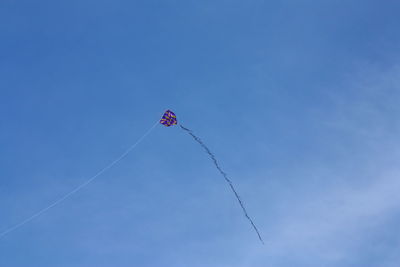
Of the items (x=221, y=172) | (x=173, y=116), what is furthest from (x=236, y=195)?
(x=173, y=116)

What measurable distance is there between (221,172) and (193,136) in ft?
23.1

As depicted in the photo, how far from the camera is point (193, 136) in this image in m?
142

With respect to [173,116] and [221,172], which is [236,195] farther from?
[173,116]

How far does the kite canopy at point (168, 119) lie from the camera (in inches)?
5522

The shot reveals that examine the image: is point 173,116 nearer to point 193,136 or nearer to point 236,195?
point 193,136

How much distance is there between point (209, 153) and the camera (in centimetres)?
14175

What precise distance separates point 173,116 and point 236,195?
14.8 m

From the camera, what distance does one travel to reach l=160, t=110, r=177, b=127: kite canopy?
140m

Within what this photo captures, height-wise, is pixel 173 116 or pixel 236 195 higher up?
pixel 173 116

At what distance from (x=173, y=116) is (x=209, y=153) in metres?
7.33

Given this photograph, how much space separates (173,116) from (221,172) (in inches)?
419

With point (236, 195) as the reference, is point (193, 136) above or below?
above

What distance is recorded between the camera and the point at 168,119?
14050 centimetres
